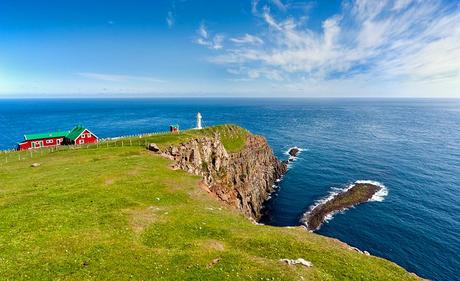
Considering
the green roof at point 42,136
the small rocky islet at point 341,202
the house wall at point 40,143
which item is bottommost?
the small rocky islet at point 341,202

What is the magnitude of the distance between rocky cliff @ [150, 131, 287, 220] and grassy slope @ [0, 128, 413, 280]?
26.5 m

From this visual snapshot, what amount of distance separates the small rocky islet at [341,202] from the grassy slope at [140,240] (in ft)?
133

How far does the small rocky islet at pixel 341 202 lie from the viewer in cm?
7062

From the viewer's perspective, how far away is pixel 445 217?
67.6m

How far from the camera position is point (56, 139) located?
86.1m

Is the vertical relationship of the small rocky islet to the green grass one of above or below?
below

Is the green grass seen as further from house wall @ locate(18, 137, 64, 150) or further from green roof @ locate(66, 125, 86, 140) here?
house wall @ locate(18, 137, 64, 150)

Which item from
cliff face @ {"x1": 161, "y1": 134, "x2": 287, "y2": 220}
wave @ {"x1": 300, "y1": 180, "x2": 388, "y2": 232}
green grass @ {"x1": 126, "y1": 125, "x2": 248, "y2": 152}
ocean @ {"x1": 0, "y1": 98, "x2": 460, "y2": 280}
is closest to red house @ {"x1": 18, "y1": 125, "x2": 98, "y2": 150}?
green grass @ {"x1": 126, "y1": 125, "x2": 248, "y2": 152}

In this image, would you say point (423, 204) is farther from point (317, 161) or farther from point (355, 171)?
point (317, 161)

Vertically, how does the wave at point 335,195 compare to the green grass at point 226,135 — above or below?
below

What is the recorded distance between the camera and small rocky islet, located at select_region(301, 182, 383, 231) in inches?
2781

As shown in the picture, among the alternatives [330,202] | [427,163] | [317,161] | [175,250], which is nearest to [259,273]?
[175,250]

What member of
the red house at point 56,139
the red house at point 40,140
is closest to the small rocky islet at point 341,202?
the red house at point 56,139

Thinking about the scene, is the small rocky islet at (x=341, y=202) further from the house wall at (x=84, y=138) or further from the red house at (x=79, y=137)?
the red house at (x=79, y=137)
